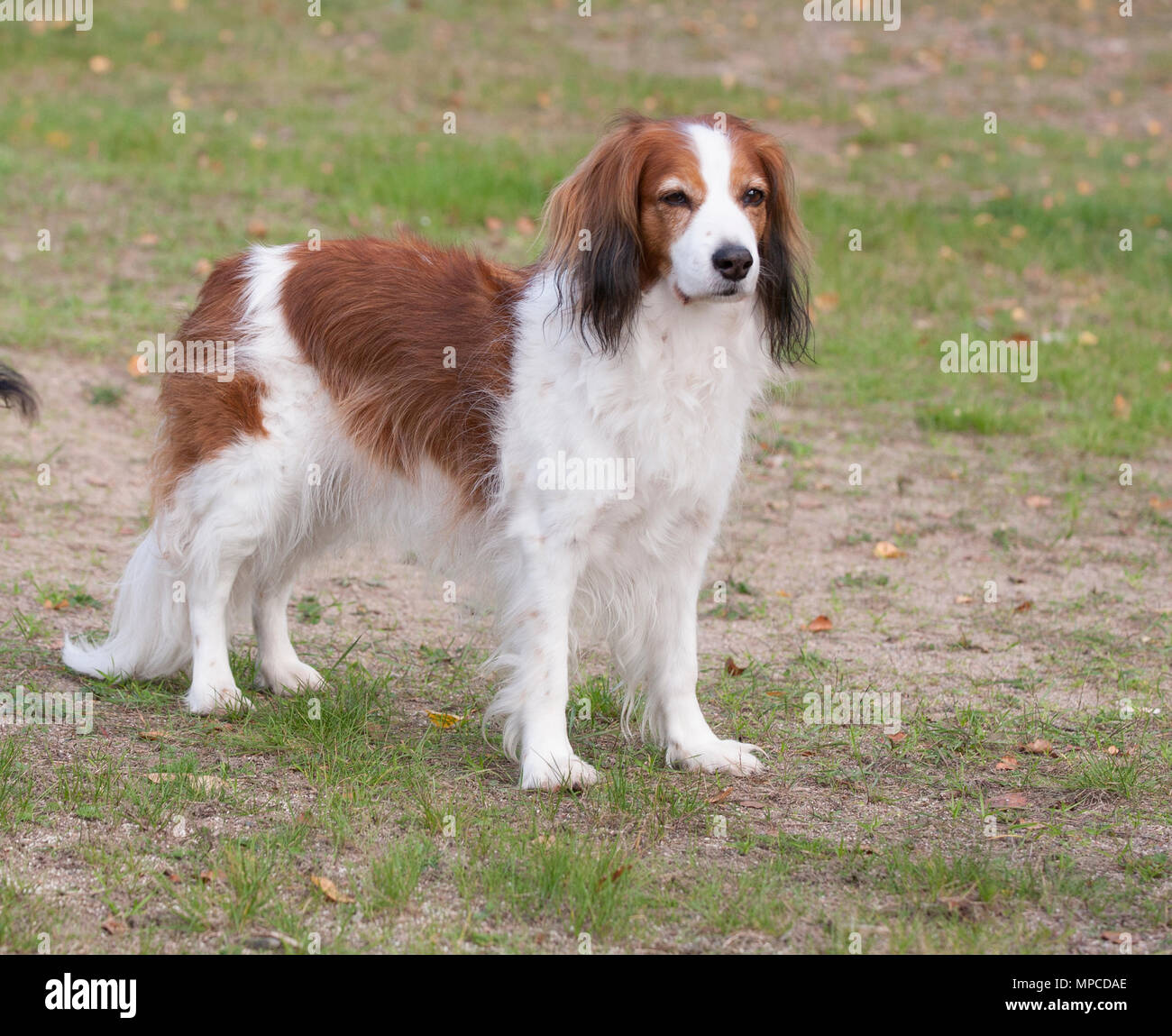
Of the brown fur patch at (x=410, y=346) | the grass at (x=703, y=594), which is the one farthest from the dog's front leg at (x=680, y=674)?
the brown fur patch at (x=410, y=346)

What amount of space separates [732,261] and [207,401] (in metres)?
1.79

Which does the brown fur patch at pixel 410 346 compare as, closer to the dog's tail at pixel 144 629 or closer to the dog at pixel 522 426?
the dog at pixel 522 426

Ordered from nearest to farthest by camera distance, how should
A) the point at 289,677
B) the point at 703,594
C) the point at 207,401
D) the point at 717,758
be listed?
the point at 717,758, the point at 207,401, the point at 289,677, the point at 703,594

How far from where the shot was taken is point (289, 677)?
16.6ft

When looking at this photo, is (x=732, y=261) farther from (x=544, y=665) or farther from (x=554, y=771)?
(x=554, y=771)

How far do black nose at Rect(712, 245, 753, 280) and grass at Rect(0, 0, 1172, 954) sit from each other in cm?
146

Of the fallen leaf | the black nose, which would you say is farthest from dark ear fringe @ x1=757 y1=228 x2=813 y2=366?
the fallen leaf

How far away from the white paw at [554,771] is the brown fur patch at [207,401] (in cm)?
135

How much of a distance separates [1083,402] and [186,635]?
234 inches

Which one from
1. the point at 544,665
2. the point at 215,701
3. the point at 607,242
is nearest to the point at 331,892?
the point at 544,665

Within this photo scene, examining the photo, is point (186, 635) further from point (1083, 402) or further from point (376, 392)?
point (1083, 402)

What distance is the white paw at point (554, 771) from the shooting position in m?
4.23

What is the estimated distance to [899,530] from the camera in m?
7.05

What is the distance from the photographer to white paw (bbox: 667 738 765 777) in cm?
448
